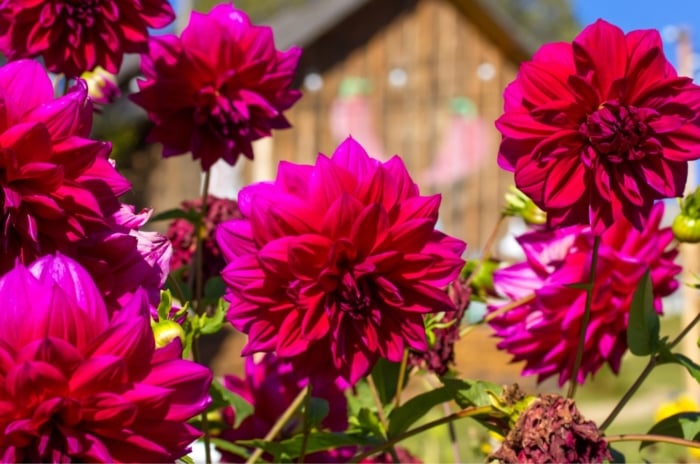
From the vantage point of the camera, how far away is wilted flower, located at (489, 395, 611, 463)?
626mm

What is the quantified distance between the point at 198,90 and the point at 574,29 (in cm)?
2640

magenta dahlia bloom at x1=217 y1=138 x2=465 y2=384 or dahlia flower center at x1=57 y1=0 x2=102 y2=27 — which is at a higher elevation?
dahlia flower center at x1=57 y1=0 x2=102 y2=27

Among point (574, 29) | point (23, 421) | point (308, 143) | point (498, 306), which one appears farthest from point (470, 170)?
point (574, 29)

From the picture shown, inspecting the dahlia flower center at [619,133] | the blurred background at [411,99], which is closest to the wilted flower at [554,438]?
the dahlia flower center at [619,133]

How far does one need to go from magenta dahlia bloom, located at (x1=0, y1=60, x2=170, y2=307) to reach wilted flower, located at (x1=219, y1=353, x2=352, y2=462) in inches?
21.4

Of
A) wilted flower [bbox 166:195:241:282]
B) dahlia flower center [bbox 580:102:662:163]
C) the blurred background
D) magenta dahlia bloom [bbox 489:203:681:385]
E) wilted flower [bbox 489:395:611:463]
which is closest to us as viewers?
wilted flower [bbox 489:395:611:463]

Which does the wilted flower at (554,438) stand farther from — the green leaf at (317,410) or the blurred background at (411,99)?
the blurred background at (411,99)

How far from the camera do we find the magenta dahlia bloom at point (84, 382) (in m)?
0.48

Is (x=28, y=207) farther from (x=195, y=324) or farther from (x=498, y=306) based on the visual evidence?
A: (x=498, y=306)

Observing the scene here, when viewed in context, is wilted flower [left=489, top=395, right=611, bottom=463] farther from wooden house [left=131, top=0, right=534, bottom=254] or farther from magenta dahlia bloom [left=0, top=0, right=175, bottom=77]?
wooden house [left=131, top=0, right=534, bottom=254]

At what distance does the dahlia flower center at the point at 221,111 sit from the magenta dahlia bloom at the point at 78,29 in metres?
0.08

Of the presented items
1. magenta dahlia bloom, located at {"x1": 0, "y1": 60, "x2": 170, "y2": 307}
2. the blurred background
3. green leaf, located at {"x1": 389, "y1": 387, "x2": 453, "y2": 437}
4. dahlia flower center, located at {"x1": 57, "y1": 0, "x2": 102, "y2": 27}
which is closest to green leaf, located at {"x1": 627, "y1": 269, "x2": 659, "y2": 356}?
green leaf, located at {"x1": 389, "y1": 387, "x2": 453, "y2": 437}

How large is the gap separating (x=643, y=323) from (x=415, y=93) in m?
7.95

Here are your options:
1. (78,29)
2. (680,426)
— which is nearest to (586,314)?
(680,426)
